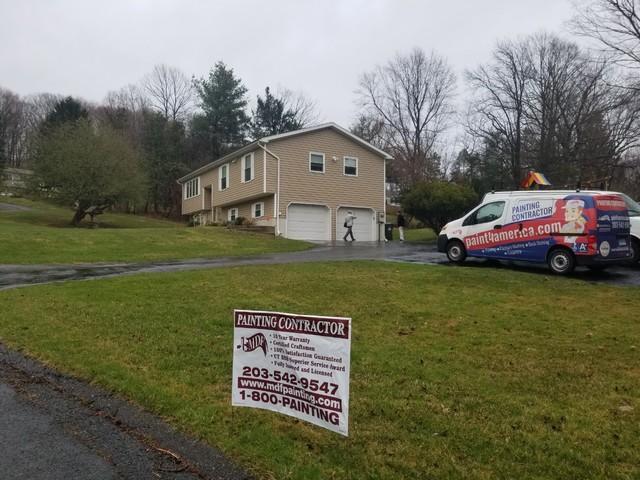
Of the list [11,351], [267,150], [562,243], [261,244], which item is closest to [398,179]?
[267,150]

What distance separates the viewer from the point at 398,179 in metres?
50.2

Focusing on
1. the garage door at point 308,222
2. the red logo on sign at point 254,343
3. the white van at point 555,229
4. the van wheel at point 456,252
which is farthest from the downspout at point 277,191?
the red logo on sign at point 254,343

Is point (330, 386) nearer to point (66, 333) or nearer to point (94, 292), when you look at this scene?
point (66, 333)

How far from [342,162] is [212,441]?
25723mm

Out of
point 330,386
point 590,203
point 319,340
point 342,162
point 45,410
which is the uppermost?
point 342,162

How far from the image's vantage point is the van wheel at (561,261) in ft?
39.3

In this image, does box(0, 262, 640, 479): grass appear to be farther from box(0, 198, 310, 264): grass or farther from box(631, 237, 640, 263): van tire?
box(0, 198, 310, 264): grass

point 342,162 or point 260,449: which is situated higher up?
point 342,162

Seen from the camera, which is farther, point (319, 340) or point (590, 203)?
point (590, 203)

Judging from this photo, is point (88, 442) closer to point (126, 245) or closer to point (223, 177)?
point (126, 245)

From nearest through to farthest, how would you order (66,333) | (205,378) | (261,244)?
(205,378), (66,333), (261,244)

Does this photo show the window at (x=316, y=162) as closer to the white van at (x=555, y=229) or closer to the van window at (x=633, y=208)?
the white van at (x=555, y=229)

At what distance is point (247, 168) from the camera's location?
28.7 metres

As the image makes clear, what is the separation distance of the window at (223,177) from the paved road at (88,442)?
28003 mm
